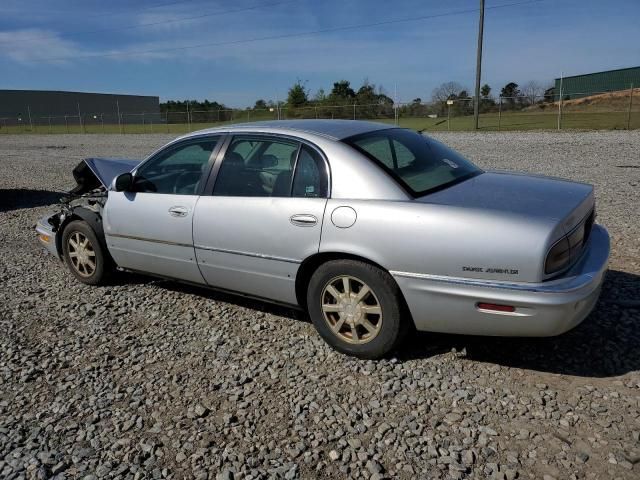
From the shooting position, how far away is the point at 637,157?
44.1 feet

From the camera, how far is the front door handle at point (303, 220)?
3568mm

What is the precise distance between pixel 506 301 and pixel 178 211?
260cm

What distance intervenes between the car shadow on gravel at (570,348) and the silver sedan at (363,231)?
45 cm

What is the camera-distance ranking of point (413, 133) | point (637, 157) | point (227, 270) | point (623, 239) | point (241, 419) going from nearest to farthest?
point (241, 419), point (227, 270), point (413, 133), point (623, 239), point (637, 157)

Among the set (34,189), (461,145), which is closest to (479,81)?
(461,145)

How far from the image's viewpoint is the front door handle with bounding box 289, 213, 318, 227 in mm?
3568

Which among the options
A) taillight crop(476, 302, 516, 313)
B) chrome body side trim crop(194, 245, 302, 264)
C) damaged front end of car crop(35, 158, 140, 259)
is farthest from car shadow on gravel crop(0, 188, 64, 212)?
taillight crop(476, 302, 516, 313)

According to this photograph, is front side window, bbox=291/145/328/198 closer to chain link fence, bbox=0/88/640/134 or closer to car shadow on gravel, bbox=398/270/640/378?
car shadow on gravel, bbox=398/270/640/378

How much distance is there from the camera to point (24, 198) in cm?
1072

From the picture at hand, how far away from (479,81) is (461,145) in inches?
479

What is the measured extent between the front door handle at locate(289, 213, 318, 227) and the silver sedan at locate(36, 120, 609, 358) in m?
0.01

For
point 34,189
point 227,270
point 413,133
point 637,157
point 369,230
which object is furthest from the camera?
point 637,157

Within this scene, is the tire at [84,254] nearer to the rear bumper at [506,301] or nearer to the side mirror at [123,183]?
the side mirror at [123,183]

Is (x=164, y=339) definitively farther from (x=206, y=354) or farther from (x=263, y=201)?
(x=263, y=201)
